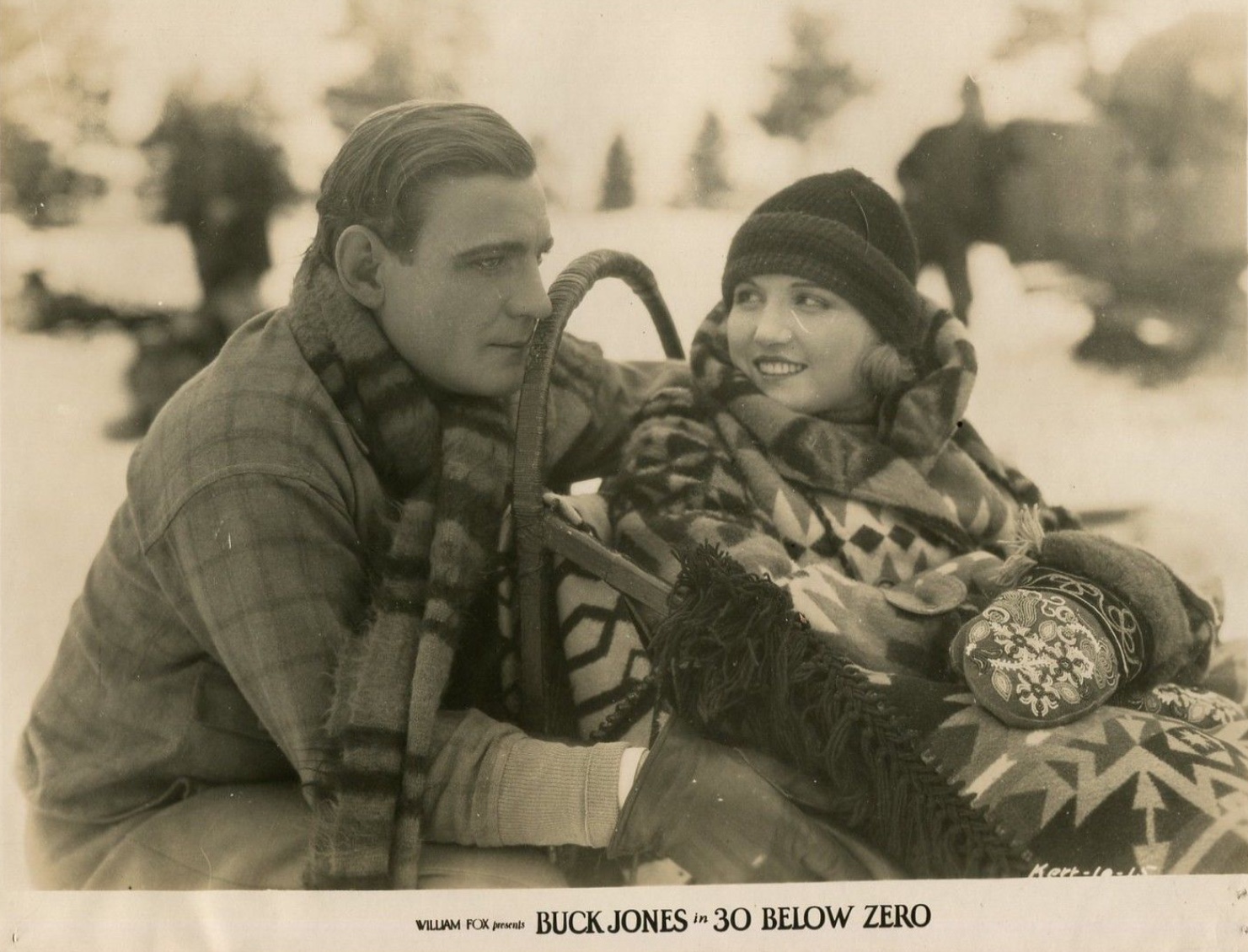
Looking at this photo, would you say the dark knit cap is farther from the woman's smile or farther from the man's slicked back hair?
the man's slicked back hair

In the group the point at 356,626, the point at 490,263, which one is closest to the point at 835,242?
the point at 490,263

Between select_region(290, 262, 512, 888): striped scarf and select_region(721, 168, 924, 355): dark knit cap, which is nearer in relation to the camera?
select_region(290, 262, 512, 888): striped scarf

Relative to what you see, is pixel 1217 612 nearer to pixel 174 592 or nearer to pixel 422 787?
pixel 422 787

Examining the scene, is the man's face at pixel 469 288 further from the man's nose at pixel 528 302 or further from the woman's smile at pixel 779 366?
the woman's smile at pixel 779 366

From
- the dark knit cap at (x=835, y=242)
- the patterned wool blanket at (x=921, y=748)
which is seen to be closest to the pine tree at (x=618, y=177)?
the dark knit cap at (x=835, y=242)

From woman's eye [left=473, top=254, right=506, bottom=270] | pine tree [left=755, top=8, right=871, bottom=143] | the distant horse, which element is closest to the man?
woman's eye [left=473, top=254, right=506, bottom=270]

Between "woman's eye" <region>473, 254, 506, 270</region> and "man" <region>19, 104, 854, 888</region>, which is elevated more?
"woman's eye" <region>473, 254, 506, 270</region>

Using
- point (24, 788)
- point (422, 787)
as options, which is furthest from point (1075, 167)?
point (24, 788)

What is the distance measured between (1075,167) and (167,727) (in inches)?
38.7

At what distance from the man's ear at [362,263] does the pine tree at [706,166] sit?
29 centimetres

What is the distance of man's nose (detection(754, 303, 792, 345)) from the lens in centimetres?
102

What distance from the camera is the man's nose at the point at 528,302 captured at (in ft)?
3.06

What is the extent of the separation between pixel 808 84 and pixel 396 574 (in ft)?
1.97

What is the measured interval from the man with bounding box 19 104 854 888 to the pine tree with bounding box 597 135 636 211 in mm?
76
